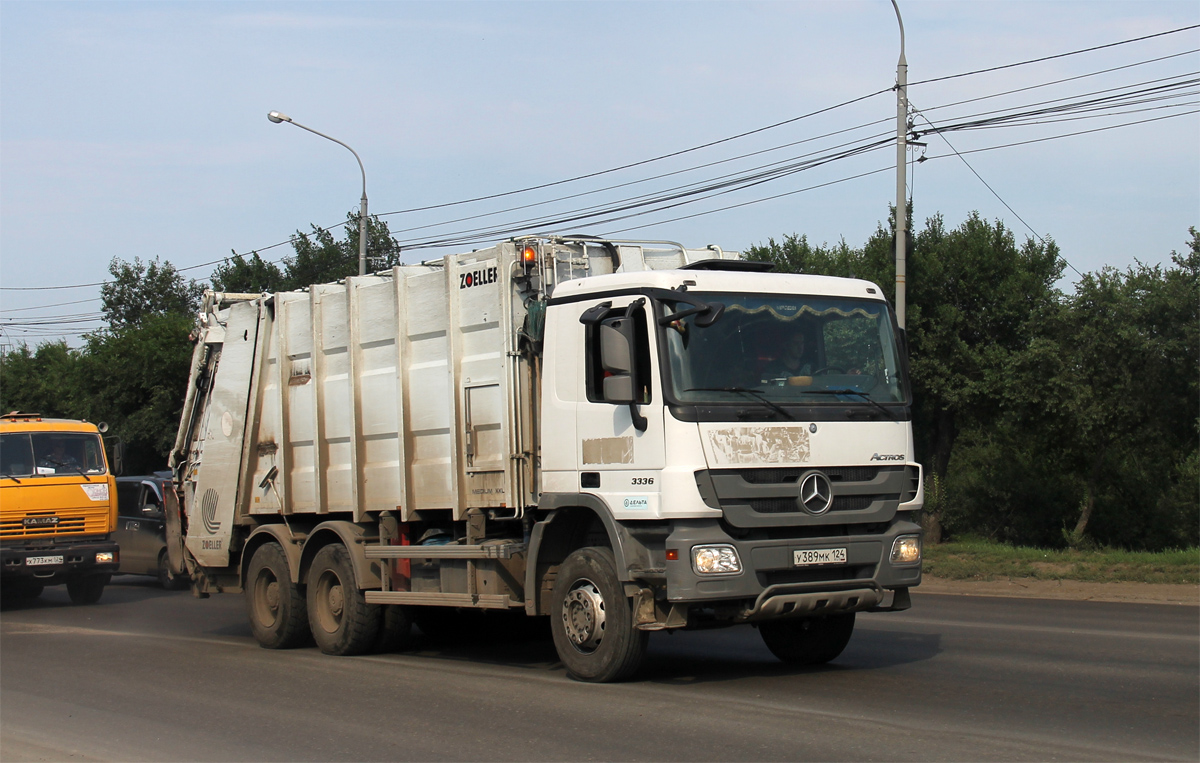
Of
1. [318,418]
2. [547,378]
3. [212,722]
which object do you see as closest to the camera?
[212,722]

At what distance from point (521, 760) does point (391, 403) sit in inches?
185

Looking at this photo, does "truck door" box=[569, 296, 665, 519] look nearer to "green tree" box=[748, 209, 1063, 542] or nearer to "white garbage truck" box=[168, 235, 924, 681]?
"white garbage truck" box=[168, 235, 924, 681]

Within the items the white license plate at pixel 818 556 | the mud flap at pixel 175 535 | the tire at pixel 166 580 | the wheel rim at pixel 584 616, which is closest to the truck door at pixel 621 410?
the wheel rim at pixel 584 616

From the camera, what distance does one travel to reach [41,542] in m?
17.0

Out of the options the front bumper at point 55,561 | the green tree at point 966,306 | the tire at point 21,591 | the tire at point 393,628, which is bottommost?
the tire at point 21,591

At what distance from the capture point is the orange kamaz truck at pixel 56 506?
663 inches

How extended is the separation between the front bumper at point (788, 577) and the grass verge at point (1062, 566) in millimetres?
9555

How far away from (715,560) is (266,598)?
5.96m

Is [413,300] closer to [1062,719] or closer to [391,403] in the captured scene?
[391,403]

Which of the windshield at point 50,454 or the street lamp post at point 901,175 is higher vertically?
the street lamp post at point 901,175

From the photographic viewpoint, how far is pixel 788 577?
8055 millimetres

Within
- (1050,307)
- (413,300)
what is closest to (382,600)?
(413,300)

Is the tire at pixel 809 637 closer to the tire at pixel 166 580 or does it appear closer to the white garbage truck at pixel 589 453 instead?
the white garbage truck at pixel 589 453

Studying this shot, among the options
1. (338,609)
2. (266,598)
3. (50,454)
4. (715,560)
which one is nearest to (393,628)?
(338,609)
